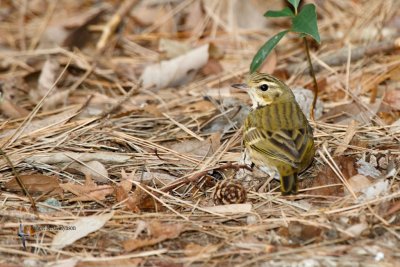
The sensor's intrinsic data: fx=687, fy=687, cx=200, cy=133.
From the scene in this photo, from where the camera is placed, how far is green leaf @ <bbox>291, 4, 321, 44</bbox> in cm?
576

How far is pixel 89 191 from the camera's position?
5301 millimetres

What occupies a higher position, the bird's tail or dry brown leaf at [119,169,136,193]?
the bird's tail

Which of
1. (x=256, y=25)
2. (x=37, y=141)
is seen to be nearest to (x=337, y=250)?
(x=37, y=141)

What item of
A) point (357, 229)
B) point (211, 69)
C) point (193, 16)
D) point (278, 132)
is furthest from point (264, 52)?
point (193, 16)

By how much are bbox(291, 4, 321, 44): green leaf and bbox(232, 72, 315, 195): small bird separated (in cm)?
58

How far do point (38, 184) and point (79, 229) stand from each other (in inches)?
31.2

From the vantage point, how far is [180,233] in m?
4.76

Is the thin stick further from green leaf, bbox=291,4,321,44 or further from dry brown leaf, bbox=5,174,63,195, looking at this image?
green leaf, bbox=291,4,321,44

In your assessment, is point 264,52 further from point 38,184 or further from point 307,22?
point 38,184

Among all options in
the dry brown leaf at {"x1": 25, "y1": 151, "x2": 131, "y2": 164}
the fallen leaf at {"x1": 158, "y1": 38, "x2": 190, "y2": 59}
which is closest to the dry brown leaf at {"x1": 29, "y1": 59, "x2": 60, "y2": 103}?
the fallen leaf at {"x1": 158, "y1": 38, "x2": 190, "y2": 59}

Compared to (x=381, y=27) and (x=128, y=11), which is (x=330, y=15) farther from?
(x=128, y=11)

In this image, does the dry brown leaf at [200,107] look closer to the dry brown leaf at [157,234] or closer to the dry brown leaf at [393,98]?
the dry brown leaf at [393,98]

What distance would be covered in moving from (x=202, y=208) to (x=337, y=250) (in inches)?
43.8

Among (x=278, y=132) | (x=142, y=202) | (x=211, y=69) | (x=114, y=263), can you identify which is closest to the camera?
(x=114, y=263)
